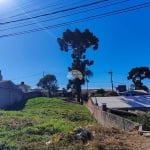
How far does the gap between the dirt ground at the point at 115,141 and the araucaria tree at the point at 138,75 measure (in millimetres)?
55589

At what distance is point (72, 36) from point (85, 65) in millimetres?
4961

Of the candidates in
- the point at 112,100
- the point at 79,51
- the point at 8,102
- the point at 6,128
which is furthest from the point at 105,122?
the point at 79,51

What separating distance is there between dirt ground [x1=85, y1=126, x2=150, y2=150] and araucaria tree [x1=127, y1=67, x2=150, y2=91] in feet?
182

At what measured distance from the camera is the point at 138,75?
72.0m

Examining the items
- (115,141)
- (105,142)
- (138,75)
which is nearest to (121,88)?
(138,75)

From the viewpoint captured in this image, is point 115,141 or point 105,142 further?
point 115,141

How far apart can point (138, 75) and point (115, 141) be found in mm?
59255

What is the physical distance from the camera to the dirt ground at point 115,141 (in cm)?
1278

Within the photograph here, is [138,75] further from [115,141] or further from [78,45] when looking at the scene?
[115,141]

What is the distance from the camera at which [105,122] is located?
25484 millimetres

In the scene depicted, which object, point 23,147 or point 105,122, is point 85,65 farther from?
point 23,147

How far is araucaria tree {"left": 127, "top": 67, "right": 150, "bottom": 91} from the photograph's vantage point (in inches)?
2803

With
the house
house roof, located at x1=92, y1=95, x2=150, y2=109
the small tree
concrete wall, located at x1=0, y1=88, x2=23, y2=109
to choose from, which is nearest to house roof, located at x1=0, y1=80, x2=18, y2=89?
the house

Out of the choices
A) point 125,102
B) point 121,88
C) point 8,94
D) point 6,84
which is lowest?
point 125,102
